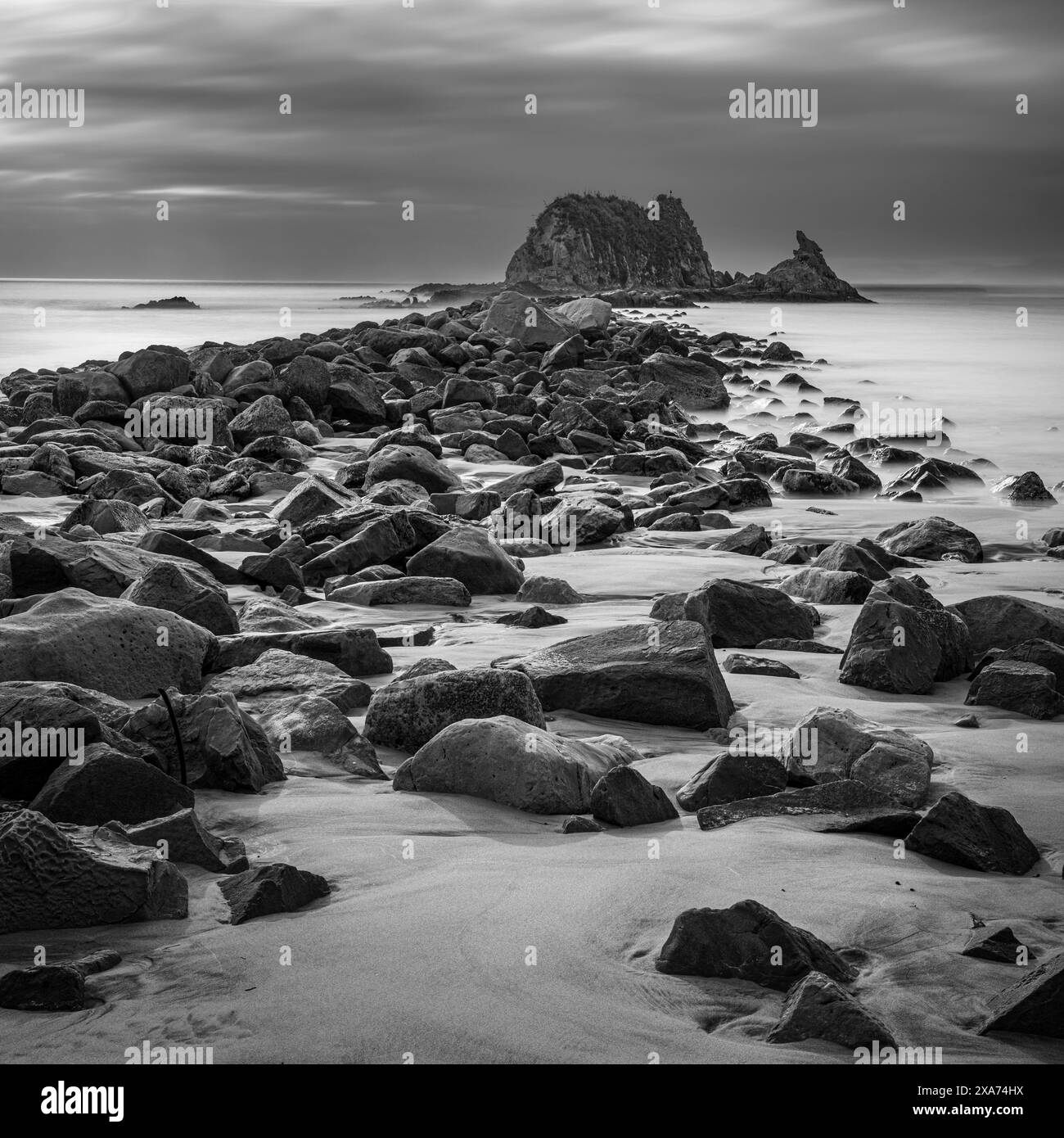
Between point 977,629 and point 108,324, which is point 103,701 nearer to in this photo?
point 977,629

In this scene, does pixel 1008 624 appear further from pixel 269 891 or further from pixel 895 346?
pixel 895 346

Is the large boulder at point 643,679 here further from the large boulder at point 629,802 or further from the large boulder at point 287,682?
A: the large boulder at point 629,802

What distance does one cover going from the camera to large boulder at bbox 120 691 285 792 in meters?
3.56

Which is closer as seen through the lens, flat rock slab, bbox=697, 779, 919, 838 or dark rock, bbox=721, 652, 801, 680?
flat rock slab, bbox=697, 779, 919, 838

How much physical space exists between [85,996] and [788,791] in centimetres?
209

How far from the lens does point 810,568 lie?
6.95 meters

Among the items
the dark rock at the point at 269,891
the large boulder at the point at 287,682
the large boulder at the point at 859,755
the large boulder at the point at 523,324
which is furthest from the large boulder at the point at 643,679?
the large boulder at the point at 523,324

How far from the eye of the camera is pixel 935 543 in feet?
27.8

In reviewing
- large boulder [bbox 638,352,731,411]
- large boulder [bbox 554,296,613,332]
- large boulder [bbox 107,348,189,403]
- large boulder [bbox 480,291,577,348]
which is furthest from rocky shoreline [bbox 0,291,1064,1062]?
large boulder [bbox 554,296,613,332]

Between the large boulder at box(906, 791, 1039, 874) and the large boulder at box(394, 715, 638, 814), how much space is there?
983 millimetres

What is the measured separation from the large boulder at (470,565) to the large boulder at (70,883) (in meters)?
4.15

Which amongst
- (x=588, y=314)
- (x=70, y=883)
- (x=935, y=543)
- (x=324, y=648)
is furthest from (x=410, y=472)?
(x=588, y=314)

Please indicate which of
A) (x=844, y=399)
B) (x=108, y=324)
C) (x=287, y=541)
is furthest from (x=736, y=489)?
(x=108, y=324)

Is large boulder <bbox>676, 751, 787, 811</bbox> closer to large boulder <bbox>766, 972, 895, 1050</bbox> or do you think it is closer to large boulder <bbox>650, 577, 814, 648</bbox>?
large boulder <bbox>766, 972, 895, 1050</bbox>
